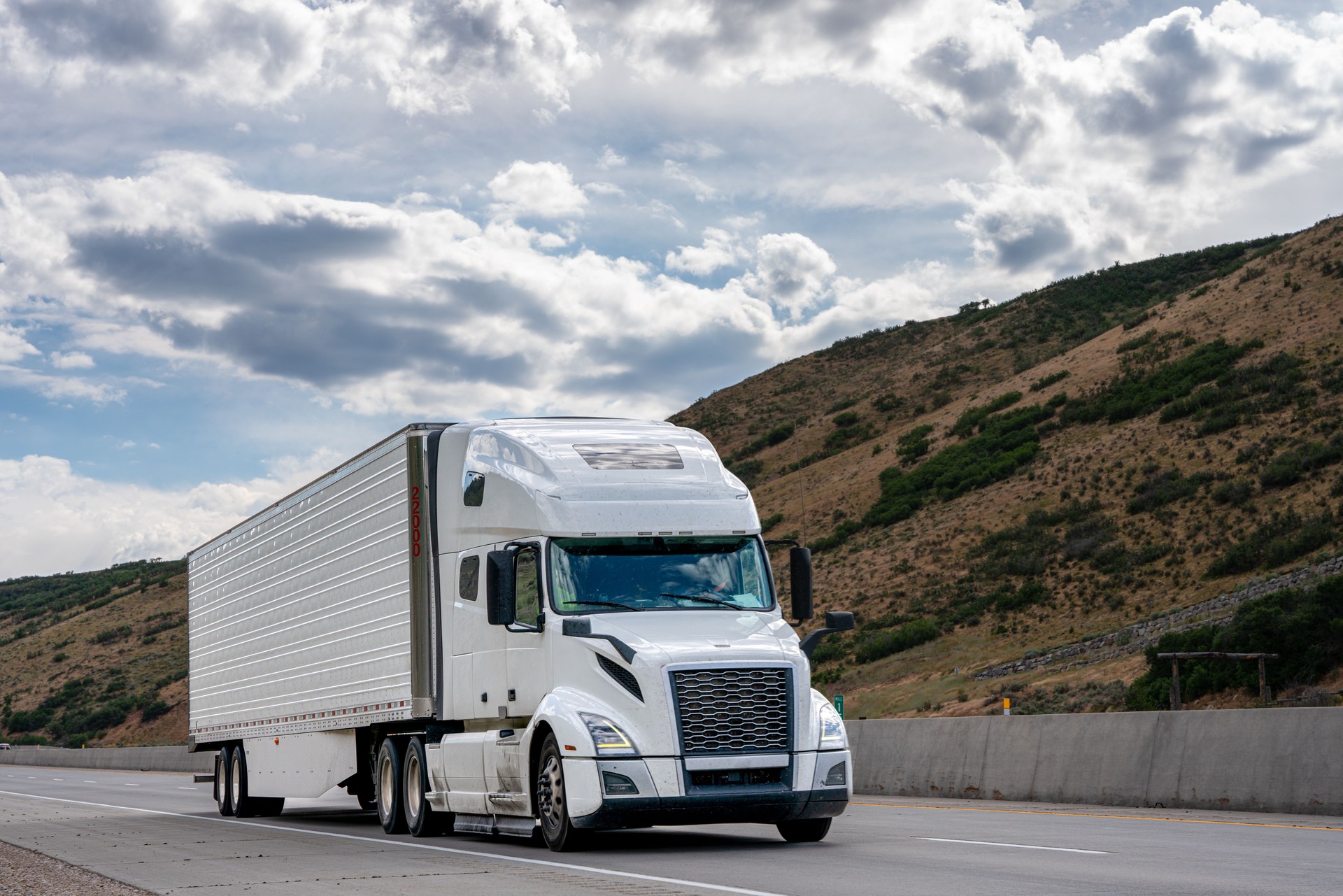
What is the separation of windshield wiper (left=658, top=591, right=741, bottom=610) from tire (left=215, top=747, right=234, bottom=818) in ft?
37.1

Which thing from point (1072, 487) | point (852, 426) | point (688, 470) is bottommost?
point (688, 470)

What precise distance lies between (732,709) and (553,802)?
5.87 feet

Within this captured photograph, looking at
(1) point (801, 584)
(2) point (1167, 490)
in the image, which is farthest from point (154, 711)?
(1) point (801, 584)

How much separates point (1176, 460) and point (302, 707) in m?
45.3

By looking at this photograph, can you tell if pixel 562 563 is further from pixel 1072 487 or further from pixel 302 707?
pixel 1072 487

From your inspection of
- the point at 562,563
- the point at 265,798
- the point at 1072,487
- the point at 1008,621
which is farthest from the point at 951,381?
the point at 562,563

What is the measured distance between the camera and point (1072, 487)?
197 ft

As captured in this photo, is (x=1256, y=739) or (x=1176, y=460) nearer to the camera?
(x=1256, y=739)

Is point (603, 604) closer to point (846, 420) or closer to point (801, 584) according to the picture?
point (801, 584)

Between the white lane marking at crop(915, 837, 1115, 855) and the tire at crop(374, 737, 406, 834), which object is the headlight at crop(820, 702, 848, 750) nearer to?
the white lane marking at crop(915, 837, 1115, 855)

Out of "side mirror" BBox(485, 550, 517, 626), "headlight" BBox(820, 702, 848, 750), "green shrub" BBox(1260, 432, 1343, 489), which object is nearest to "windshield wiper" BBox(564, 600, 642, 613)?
"side mirror" BBox(485, 550, 517, 626)

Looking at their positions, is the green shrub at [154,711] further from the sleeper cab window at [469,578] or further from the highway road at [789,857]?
the sleeper cab window at [469,578]

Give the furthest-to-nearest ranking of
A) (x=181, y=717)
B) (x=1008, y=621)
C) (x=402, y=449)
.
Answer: (x=181, y=717) → (x=1008, y=621) → (x=402, y=449)

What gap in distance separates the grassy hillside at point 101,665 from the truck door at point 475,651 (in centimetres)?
5851
